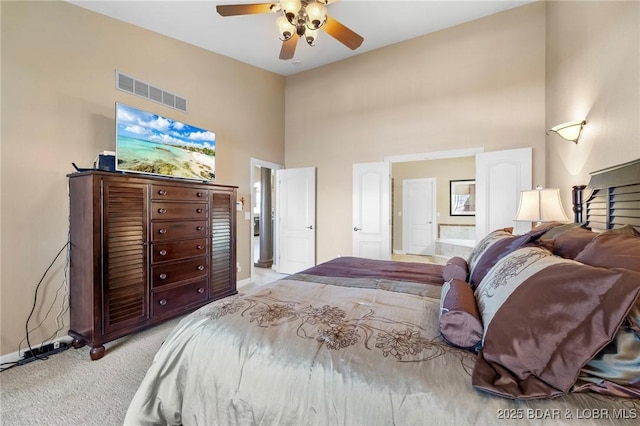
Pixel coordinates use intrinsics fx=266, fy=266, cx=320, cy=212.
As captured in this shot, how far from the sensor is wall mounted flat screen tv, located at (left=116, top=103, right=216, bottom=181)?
246cm

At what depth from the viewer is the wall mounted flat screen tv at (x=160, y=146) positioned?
2461 mm

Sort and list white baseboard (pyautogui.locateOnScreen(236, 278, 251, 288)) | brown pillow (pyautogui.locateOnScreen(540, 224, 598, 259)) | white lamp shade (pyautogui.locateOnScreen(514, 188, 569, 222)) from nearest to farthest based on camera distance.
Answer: brown pillow (pyautogui.locateOnScreen(540, 224, 598, 259))
white lamp shade (pyautogui.locateOnScreen(514, 188, 569, 222))
white baseboard (pyautogui.locateOnScreen(236, 278, 251, 288))

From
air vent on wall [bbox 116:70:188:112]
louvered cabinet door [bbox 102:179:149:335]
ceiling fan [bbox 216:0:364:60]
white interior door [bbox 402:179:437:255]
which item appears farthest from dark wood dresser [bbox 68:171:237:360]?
white interior door [bbox 402:179:437:255]

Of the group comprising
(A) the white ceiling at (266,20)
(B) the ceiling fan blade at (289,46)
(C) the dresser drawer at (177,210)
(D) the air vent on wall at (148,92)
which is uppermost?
(A) the white ceiling at (266,20)

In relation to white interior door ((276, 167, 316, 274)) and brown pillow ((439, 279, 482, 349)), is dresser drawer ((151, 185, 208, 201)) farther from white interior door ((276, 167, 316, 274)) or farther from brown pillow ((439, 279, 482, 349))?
brown pillow ((439, 279, 482, 349))

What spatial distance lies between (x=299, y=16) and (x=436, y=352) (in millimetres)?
2756

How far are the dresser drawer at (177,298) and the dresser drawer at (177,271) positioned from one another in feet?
0.28

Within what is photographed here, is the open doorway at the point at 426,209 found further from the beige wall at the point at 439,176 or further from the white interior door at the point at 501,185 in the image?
the white interior door at the point at 501,185

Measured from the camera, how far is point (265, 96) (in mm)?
4730

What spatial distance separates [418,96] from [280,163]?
2628 mm

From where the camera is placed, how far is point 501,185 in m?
3.49

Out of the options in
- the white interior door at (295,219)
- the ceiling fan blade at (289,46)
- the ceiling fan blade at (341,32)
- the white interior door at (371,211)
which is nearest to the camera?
the ceiling fan blade at (341,32)

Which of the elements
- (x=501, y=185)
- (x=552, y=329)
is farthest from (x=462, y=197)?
(x=552, y=329)

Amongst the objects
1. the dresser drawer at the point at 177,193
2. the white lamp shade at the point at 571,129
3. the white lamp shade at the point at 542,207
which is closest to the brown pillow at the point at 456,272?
the white lamp shade at the point at 542,207
